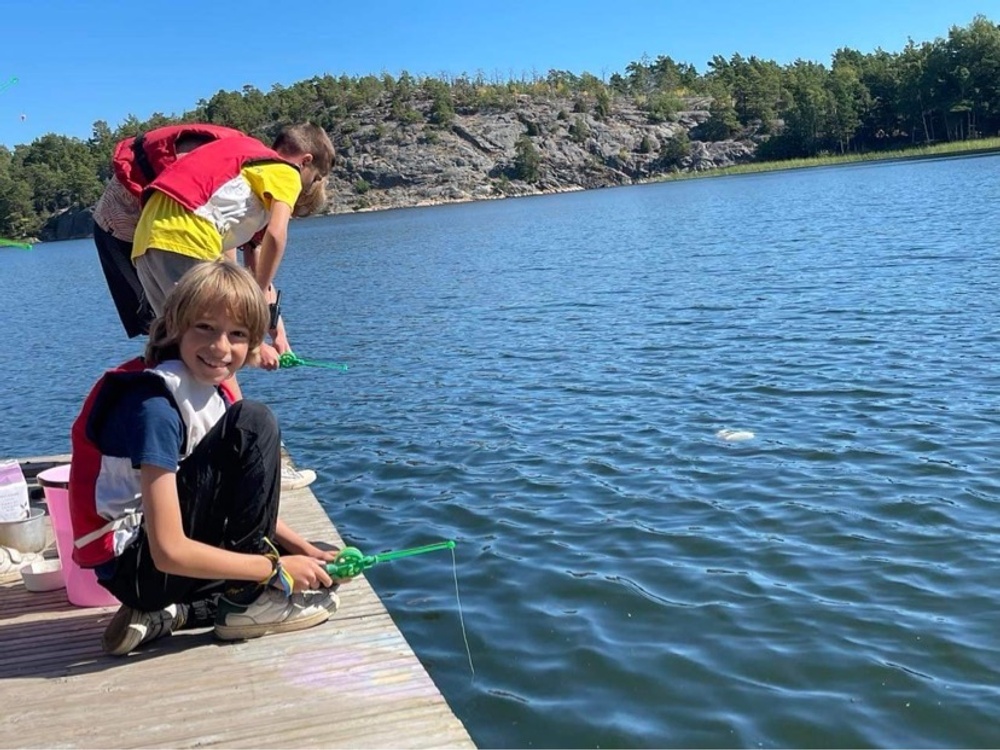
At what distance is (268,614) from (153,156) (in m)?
2.68

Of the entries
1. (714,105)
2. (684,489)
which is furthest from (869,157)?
(684,489)

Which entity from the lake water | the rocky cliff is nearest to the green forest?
the rocky cliff

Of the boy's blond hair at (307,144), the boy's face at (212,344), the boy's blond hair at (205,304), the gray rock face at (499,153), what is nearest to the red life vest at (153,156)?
the boy's blond hair at (307,144)

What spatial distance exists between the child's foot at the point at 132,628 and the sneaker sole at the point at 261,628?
0.75 ft

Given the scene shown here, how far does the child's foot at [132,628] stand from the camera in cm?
404

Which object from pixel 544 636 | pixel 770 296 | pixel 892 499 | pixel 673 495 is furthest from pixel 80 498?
pixel 770 296

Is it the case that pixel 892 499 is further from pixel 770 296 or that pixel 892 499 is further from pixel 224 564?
pixel 770 296

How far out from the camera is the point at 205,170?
5.08 m

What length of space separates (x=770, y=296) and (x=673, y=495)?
10.2 meters

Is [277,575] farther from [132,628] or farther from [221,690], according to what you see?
[132,628]

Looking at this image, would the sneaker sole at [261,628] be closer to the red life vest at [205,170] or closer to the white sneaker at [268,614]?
the white sneaker at [268,614]

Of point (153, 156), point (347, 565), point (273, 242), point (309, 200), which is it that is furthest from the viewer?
point (309, 200)

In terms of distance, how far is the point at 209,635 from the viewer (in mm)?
4281

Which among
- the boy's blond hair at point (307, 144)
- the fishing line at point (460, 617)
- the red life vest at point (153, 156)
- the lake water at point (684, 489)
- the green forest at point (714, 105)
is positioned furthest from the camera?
the green forest at point (714, 105)
